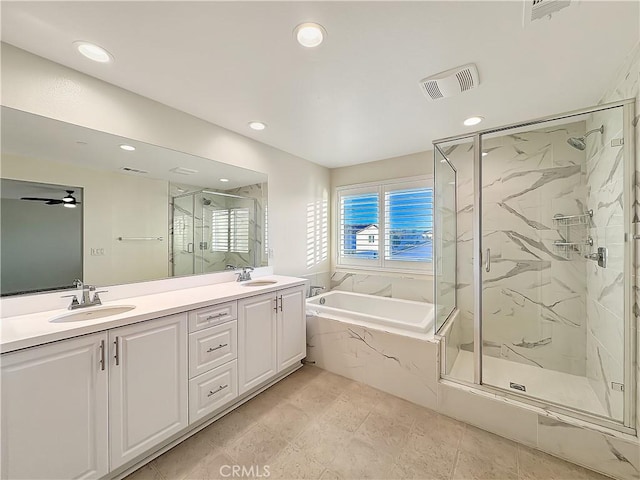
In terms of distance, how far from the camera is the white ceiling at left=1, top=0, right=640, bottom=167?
1.19 metres

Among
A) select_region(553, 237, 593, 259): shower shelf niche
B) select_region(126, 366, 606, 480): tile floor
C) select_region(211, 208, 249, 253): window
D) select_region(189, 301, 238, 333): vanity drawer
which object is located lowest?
select_region(126, 366, 606, 480): tile floor

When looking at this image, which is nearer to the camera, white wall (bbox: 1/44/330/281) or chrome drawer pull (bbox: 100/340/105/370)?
chrome drawer pull (bbox: 100/340/105/370)

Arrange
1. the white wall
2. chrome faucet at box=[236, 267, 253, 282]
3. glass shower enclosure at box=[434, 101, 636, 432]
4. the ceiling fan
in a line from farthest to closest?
chrome faucet at box=[236, 267, 253, 282] → glass shower enclosure at box=[434, 101, 636, 432] → the ceiling fan → the white wall

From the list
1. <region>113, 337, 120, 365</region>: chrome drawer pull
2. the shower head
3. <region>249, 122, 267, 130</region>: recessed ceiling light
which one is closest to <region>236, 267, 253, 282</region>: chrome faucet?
<region>113, 337, 120, 365</region>: chrome drawer pull

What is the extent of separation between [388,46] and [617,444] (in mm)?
Result: 2613

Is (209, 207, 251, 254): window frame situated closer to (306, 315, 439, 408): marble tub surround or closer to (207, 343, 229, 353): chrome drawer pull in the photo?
(207, 343, 229, 353): chrome drawer pull

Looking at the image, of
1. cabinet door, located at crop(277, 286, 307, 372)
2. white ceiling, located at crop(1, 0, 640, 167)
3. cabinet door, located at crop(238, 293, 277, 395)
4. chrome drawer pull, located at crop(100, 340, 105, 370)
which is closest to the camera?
white ceiling, located at crop(1, 0, 640, 167)

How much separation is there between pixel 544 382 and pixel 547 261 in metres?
1.12

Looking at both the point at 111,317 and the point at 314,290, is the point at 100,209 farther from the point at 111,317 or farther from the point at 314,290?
the point at 314,290

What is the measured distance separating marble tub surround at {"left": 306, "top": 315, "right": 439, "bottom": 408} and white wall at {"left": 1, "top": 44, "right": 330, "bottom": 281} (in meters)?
1.01

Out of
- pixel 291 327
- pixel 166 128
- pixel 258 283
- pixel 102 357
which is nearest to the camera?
pixel 102 357

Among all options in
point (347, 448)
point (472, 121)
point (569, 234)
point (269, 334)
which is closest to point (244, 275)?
point (269, 334)

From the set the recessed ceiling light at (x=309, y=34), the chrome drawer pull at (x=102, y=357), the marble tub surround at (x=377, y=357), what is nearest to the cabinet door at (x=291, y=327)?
the marble tub surround at (x=377, y=357)

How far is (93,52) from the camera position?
1.45 metres
